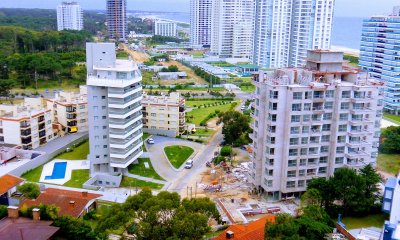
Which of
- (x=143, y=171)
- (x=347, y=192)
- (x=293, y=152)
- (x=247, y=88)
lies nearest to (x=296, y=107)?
(x=293, y=152)

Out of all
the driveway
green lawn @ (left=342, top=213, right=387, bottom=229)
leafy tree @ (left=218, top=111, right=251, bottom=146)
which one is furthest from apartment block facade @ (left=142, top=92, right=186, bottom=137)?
green lawn @ (left=342, top=213, right=387, bottom=229)

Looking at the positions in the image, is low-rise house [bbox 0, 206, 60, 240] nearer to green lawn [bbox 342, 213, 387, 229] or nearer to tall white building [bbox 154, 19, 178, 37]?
A: green lawn [bbox 342, 213, 387, 229]

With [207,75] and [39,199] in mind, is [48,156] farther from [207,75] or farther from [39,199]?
[207,75]

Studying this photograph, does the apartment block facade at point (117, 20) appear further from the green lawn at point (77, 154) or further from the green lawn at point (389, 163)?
the green lawn at point (389, 163)

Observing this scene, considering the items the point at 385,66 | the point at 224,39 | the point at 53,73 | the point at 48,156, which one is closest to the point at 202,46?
the point at 224,39

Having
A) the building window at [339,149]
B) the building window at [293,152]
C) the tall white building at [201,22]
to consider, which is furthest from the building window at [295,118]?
the tall white building at [201,22]
